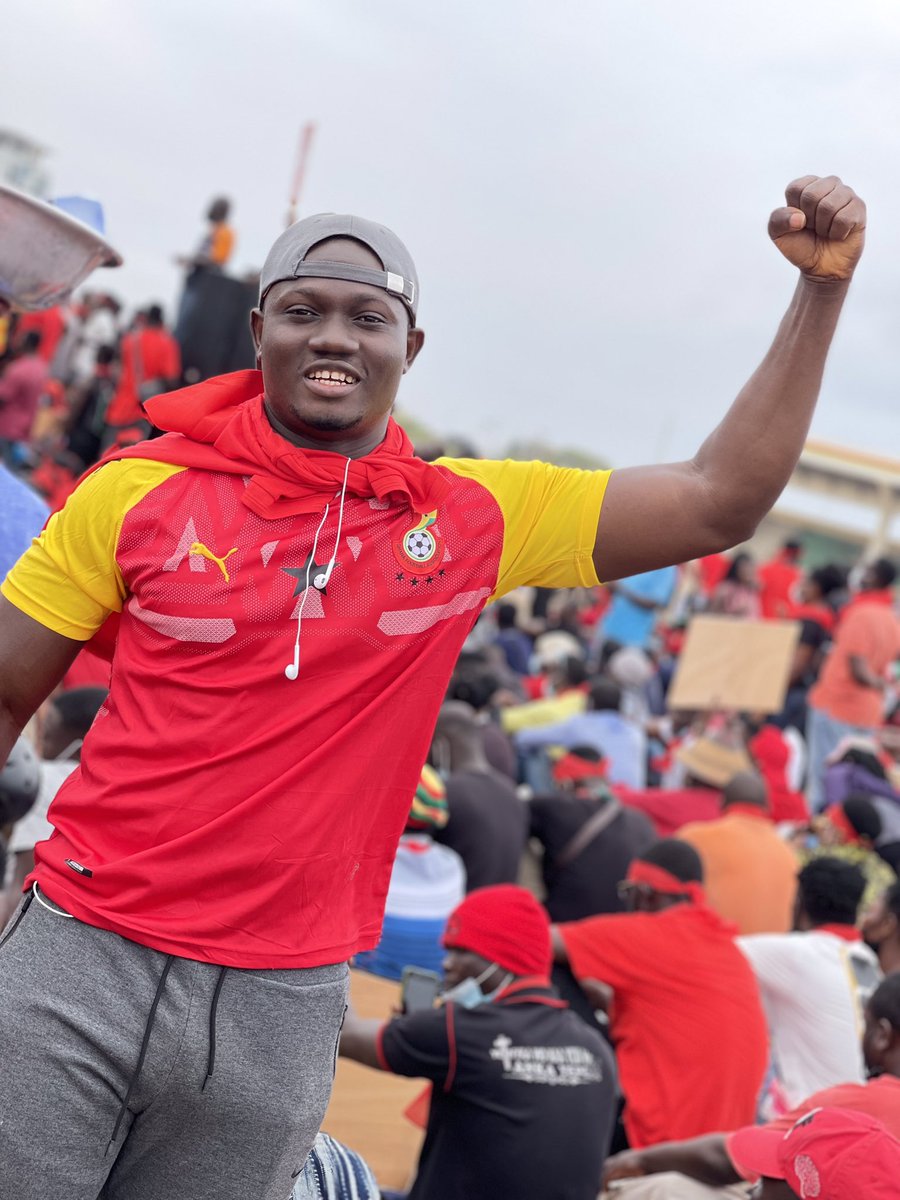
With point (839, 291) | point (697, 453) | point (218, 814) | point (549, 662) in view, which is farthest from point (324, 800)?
point (549, 662)

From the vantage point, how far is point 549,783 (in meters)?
8.39

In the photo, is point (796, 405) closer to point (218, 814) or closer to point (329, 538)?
point (329, 538)

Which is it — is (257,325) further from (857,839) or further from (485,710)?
(485,710)

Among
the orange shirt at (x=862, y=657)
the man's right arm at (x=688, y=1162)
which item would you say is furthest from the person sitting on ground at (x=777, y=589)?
the man's right arm at (x=688, y=1162)

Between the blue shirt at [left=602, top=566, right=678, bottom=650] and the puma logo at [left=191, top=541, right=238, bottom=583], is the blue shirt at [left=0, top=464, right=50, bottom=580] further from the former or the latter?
the blue shirt at [left=602, top=566, right=678, bottom=650]

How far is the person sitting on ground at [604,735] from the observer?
8.22 m

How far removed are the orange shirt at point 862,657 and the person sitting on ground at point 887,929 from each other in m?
4.60

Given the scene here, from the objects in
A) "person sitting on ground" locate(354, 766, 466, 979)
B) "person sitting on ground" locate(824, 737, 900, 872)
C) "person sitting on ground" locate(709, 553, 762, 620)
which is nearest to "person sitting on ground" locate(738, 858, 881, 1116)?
"person sitting on ground" locate(354, 766, 466, 979)

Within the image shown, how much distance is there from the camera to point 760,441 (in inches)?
78.7

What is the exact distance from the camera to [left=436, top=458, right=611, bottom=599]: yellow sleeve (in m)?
2.11

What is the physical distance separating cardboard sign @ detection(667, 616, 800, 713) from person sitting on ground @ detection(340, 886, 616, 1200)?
219 inches

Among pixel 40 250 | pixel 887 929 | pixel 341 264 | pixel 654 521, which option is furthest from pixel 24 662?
pixel 887 929

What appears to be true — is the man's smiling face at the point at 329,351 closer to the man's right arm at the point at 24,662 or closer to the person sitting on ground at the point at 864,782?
the man's right arm at the point at 24,662

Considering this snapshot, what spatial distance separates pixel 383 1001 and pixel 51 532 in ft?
9.39
